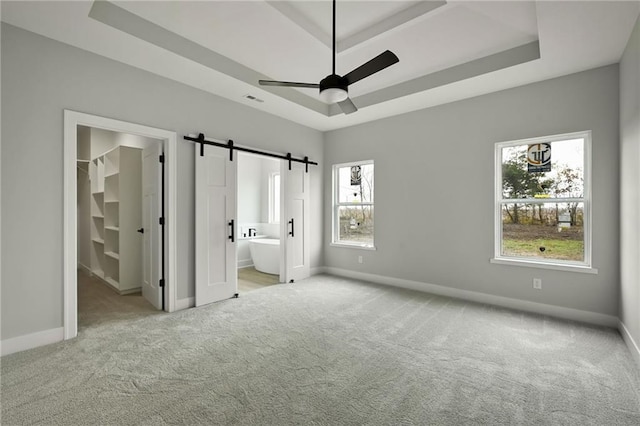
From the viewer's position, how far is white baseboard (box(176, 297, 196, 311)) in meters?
3.76

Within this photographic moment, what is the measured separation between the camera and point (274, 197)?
289 inches

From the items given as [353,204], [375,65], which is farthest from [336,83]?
[353,204]

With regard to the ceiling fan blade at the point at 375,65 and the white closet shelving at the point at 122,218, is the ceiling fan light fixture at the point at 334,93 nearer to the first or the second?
the ceiling fan blade at the point at 375,65

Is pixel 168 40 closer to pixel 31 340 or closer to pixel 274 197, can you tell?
pixel 31 340

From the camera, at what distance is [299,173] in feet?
17.7

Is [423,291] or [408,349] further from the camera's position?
[423,291]

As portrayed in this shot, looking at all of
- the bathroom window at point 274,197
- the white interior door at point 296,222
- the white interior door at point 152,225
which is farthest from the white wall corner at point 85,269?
the white interior door at point 296,222

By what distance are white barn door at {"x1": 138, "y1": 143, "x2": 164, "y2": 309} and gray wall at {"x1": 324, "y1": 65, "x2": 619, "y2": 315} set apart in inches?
119

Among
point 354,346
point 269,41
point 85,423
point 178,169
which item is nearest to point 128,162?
point 178,169

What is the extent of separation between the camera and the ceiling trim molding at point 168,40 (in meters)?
2.64

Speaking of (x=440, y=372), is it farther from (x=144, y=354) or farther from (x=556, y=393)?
(x=144, y=354)

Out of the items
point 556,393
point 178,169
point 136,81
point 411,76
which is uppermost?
point 411,76

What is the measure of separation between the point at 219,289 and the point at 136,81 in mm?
2706

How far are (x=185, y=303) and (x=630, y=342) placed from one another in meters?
4.60
